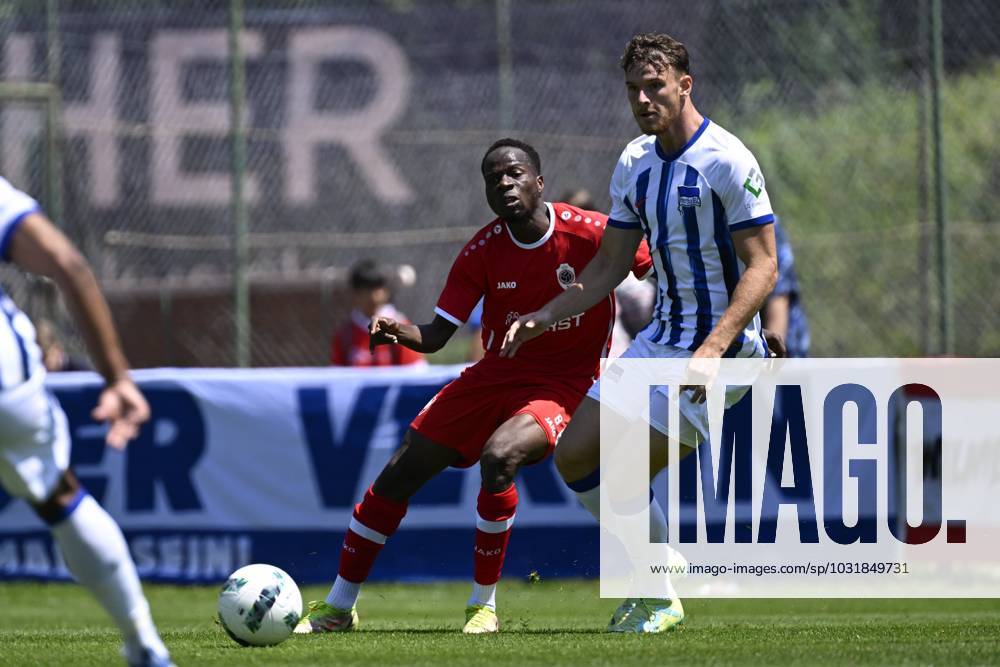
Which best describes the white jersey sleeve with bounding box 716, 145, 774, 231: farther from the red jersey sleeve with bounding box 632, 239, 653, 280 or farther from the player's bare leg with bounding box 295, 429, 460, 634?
the player's bare leg with bounding box 295, 429, 460, 634

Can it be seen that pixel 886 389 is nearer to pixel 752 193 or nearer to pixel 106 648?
pixel 752 193

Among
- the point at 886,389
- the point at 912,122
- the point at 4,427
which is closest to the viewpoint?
the point at 4,427

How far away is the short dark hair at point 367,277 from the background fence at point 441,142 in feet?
3.31

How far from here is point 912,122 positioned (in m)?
11.6

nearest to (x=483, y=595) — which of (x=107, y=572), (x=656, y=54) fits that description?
(x=656, y=54)

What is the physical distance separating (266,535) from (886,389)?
168 inches

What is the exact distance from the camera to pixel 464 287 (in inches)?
288

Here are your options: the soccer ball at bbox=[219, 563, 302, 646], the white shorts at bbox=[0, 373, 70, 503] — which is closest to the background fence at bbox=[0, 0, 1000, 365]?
the soccer ball at bbox=[219, 563, 302, 646]

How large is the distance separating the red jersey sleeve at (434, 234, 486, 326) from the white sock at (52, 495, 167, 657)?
9.81 feet

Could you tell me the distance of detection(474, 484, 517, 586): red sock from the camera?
275 inches

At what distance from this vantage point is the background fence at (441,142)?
463 inches

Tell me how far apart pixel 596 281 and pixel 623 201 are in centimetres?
38

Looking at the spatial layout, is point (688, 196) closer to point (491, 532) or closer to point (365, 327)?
point (491, 532)

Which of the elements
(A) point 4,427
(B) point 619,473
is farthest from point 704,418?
(A) point 4,427
